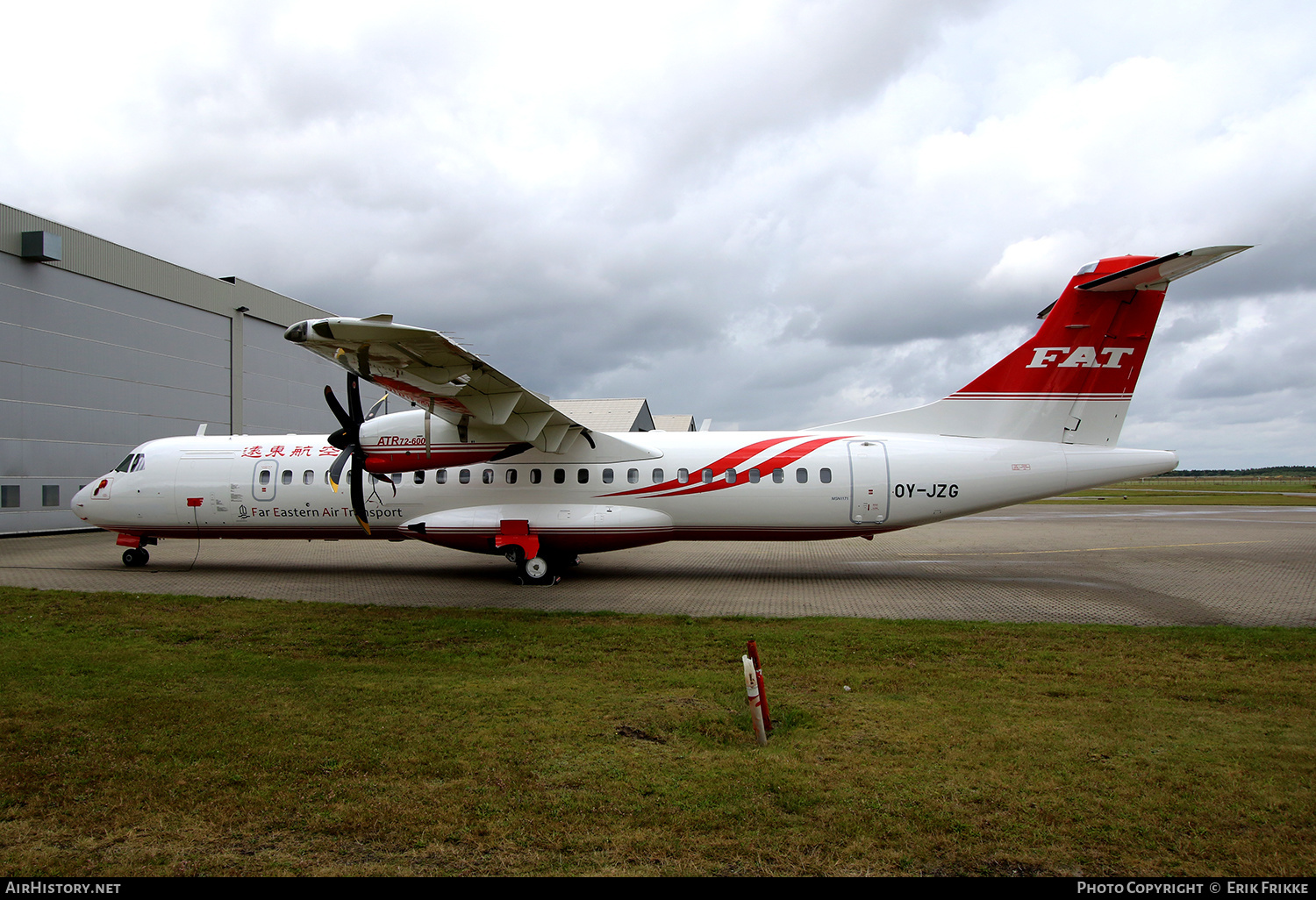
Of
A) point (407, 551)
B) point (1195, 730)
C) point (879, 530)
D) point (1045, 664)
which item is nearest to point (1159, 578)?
point (879, 530)

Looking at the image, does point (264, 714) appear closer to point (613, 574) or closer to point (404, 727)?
point (404, 727)

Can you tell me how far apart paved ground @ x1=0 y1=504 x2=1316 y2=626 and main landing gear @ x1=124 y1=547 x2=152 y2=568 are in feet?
1.73

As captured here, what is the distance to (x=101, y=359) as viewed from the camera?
84.8ft

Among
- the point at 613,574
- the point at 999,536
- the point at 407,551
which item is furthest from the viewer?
the point at 999,536

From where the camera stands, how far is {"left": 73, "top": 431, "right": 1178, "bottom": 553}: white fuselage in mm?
14727

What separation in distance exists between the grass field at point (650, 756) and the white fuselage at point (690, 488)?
17.8ft

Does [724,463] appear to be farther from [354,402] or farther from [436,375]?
[354,402]

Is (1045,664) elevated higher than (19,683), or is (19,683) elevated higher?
(19,683)

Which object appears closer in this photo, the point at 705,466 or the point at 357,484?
the point at 357,484

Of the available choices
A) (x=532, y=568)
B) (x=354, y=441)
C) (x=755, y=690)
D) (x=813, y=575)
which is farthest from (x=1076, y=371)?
(x=354, y=441)

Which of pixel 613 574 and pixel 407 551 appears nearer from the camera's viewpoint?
pixel 613 574

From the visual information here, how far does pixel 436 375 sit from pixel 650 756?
8.50 meters

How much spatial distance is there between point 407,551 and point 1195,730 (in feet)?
62.9

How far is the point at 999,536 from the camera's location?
976 inches
